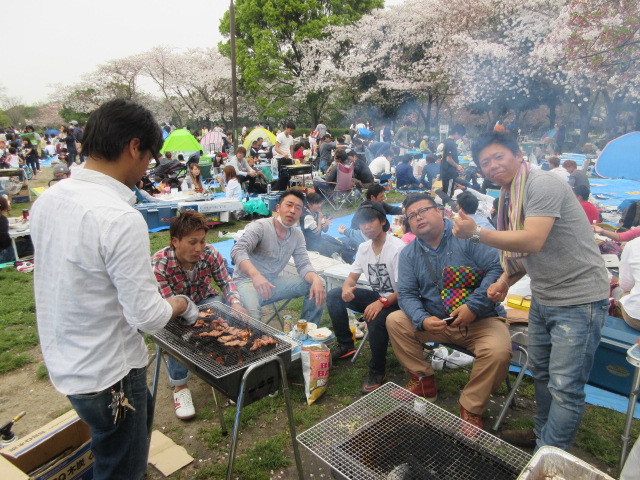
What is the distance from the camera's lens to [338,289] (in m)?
4.23

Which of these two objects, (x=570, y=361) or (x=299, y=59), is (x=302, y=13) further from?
(x=570, y=361)

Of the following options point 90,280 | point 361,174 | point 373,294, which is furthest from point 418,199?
point 361,174

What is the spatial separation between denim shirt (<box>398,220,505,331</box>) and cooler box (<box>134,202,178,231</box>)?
7.18 meters

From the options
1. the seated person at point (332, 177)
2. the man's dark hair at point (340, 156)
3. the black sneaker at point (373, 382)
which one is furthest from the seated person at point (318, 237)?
the man's dark hair at point (340, 156)

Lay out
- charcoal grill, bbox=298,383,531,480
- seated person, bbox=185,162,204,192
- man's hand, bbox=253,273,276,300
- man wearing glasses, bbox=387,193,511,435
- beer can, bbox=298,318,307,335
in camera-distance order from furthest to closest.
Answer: seated person, bbox=185,162,204,192
beer can, bbox=298,318,307,335
man's hand, bbox=253,273,276,300
man wearing glasses, bbox=387,193,511,435
charcoal grill, bbox=298,383,531,480

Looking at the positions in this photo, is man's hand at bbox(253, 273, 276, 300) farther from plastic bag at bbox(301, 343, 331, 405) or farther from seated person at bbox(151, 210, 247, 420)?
plastic bag at bbox(301, 343, 331, 405)

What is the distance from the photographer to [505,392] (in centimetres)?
355

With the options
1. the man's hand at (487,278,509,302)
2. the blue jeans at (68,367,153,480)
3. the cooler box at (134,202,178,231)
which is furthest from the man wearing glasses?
the cooler box at (134,202,178,231)

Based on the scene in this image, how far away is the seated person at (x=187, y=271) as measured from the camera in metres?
3.27

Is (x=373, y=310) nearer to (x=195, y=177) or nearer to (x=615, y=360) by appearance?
(x=615, y=360)

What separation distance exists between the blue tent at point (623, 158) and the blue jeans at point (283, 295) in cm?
969

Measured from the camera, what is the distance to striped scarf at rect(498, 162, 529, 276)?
7.85 feet

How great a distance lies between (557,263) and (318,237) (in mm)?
4416

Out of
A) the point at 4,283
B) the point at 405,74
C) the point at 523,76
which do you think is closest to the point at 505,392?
the point at 4,283
